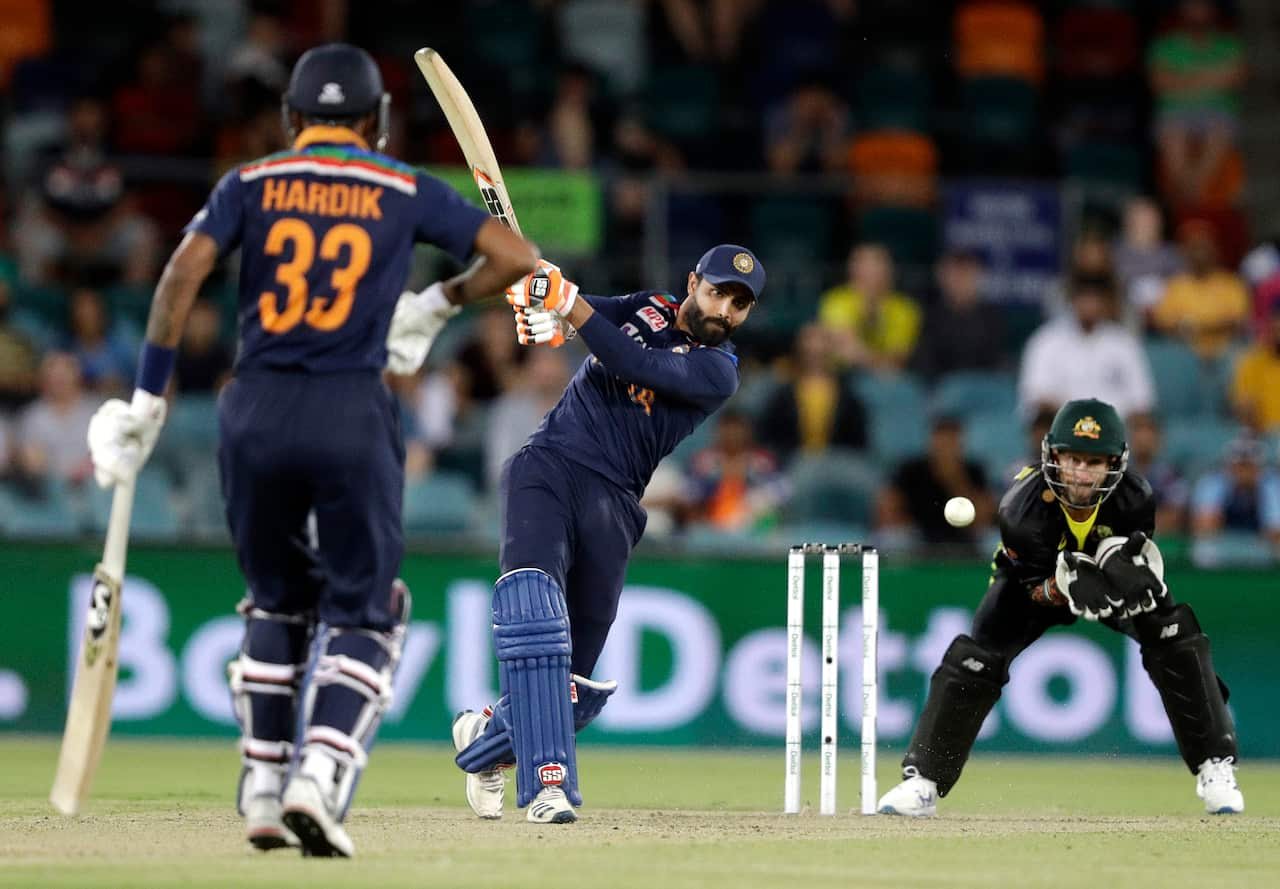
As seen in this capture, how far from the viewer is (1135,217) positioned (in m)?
A: 15.3

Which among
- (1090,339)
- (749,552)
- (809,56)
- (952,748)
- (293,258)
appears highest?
(809,56)

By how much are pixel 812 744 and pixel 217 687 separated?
11.5ft

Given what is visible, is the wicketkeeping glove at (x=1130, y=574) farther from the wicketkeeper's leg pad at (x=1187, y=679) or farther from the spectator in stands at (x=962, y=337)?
the spectator in stands at (x=962, y=337)

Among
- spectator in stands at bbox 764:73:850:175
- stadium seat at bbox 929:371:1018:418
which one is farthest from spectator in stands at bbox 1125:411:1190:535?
spectator in stands at bbox 764:73:850:175

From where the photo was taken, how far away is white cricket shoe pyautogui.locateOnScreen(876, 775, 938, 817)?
28.0 feet

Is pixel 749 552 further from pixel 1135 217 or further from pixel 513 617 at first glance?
pixel 513 617

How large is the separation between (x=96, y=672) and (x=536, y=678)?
5.59ft

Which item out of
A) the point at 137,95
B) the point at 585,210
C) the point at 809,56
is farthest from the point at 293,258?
the point at 809,56

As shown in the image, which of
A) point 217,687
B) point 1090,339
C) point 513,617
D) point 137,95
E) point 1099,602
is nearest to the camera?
point 513,617

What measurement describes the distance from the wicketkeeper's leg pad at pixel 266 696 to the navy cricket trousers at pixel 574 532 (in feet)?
4.74

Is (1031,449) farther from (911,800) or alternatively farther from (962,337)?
(911,800)

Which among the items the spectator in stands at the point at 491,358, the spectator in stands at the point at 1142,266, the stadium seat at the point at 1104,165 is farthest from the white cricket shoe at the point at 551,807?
the stadium seat at the point at 1104,165

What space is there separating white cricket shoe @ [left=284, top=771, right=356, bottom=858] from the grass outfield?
0.22 ft

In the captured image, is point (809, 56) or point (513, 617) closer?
point (513, 617)
